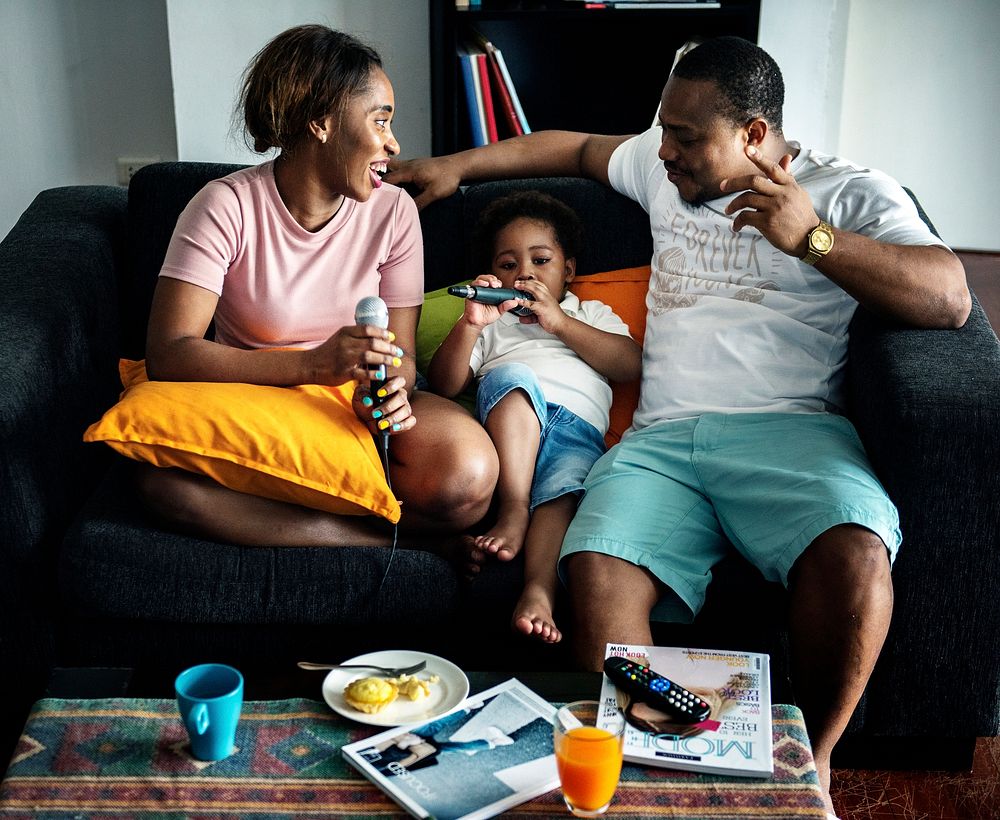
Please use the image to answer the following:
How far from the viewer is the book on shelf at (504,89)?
2859mm

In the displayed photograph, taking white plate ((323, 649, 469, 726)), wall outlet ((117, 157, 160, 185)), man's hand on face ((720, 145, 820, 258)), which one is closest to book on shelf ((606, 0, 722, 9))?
man's hand on face ((720, 145, 820, 258))

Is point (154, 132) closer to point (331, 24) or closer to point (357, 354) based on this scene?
point (331, 24)

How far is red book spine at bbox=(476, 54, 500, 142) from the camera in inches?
112

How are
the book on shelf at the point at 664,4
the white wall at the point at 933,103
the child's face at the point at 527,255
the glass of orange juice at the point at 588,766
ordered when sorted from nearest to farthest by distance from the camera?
the glass of orange juice at the point at 588,766
the child's face at the point at 527,255
the book on shelf at the point at 664,4
the white wall at the point at 933,103

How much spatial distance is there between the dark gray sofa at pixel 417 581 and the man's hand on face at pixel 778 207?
0.21 metres

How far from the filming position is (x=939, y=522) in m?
1.57

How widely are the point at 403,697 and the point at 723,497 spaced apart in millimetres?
686

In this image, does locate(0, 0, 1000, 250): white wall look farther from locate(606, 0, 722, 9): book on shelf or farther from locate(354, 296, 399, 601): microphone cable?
locate(354, 296, 399, 601): microphone cable

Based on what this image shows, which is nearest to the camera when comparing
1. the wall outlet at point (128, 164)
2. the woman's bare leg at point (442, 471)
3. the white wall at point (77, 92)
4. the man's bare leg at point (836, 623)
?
the man's bare leg at point (836, 623)

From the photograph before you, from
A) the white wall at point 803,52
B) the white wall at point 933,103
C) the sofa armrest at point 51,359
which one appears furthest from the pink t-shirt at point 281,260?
the white wall at point 933,103

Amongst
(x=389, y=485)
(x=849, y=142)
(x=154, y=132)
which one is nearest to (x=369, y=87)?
(x=389, y=485)

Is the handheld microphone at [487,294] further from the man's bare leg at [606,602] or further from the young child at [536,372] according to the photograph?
the man's bare leg at [606,602]

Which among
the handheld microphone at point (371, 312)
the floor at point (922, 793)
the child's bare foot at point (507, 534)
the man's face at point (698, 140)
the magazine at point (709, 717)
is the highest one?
the man's face at point (698, 140)

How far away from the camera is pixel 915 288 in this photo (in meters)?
1.67
